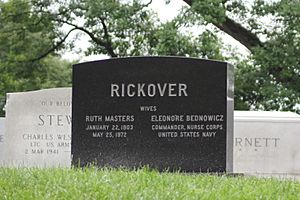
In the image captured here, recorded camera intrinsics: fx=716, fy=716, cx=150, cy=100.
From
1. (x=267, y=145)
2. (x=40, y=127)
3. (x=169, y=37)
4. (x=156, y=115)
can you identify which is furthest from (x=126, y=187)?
(x=169, y=37)

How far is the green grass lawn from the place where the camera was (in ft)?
17.7

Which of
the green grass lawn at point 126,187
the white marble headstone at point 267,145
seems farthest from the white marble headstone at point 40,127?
the green grass lawn at point 126,187

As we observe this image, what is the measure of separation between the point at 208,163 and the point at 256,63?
344 inches

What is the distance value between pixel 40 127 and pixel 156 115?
3855 mm

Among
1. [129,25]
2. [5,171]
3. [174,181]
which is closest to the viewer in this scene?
[174,181]

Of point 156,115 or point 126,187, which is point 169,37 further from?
point 126,187

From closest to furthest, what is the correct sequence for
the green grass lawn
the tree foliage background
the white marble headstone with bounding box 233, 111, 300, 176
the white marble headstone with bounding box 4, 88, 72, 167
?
the green grass lawn
the white marble headstone with bounding box 233, 111, 300, 176
the white marble headstone with bounding box 4, 88, 72, 167
the tree foliage background

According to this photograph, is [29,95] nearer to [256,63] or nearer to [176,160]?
[176,160]

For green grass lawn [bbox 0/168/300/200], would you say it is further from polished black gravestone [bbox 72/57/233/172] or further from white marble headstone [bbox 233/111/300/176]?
white marble headstone [bbox 233/111/300/176]

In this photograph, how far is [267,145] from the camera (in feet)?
37.8

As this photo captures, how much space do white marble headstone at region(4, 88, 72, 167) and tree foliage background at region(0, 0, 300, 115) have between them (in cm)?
442

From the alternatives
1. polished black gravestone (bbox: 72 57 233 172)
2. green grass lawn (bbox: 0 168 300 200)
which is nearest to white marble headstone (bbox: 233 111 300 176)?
polished black gravestone (bbox: 72 57 233 172)

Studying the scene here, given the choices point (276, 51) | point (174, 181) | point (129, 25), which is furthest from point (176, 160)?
point (129, 25)

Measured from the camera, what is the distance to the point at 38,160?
39.6 feet
